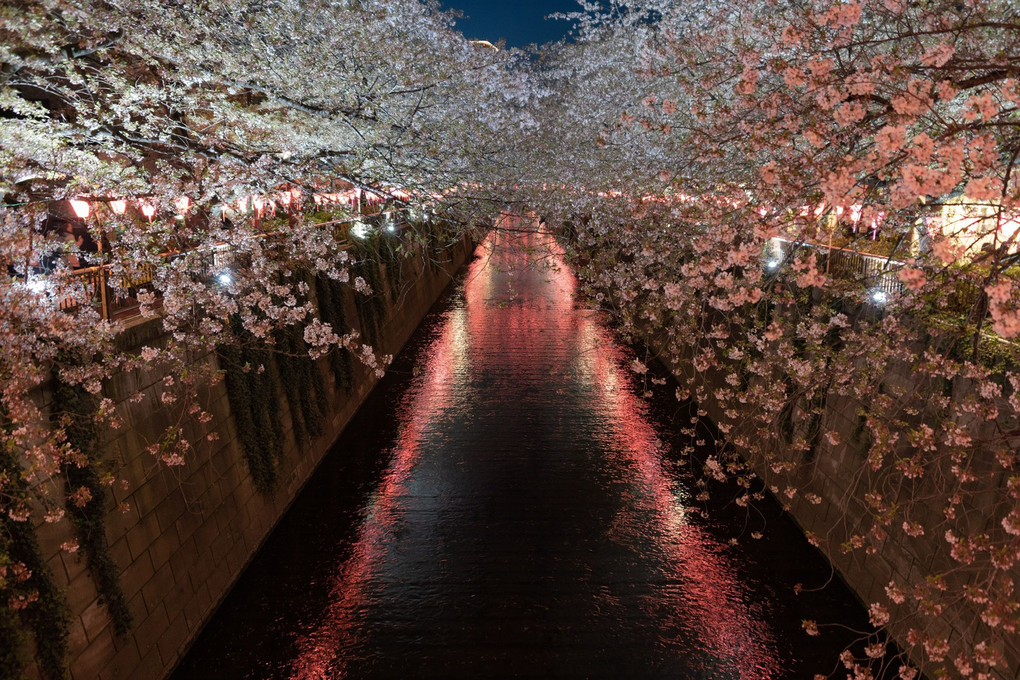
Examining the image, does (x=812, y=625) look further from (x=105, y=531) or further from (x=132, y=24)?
(x=132, y=24)

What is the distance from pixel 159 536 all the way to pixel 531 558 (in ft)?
19.0

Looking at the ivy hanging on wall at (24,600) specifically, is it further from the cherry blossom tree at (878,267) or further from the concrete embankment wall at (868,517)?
the concrete embankment wall at (868,517)

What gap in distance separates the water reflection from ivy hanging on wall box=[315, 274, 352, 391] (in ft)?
7.21

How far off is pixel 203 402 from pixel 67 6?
5.58m

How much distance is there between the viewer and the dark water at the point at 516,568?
29.5ft

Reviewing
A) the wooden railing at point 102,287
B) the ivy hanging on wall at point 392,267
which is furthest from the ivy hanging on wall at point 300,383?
the ivy hanging on wall at point 392,267

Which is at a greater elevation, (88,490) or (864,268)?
(864,268)

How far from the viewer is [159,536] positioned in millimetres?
8383

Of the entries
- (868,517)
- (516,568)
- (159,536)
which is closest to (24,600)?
(159,536)

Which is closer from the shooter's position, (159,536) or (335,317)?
(159,536)

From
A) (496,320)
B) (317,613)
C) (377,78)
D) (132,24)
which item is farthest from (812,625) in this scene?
(496,320)

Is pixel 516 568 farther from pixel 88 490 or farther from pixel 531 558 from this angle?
pixel 88 490

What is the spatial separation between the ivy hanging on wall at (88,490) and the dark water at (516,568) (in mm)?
2250

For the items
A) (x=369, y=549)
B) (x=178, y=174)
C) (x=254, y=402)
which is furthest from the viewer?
(x=369, y=549)
